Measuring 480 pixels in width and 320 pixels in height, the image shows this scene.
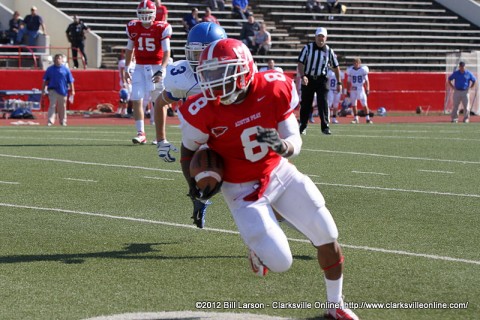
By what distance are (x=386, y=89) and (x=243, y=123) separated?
23.0m

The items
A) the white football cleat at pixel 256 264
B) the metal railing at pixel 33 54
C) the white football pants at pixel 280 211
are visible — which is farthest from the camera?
the metal railing at pixel 33 54

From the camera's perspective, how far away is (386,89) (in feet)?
90.4

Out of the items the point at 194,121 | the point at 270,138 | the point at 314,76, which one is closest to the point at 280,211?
the point at 270,138

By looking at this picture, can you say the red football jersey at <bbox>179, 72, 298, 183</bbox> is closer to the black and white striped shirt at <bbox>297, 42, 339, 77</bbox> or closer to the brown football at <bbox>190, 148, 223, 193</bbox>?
the brown football at <bbox>190, 148, 223, 193</bbox>

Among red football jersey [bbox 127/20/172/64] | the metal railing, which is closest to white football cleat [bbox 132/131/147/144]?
red football jersey [bbox 127/20/172/64]

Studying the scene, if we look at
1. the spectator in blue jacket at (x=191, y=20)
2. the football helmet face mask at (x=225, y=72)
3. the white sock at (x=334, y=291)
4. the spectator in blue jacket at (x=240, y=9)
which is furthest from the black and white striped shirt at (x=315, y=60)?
the spectator in blue jacket at (x=240, y=9)

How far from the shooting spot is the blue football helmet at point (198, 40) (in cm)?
686

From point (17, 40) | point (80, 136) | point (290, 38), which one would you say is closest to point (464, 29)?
point (290, 38)

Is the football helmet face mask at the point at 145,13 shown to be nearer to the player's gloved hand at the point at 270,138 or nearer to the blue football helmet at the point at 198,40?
the blue football helmet at the point at 198,40

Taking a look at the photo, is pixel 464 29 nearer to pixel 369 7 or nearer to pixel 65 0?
pixel 369 7

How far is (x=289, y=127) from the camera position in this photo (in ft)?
16.8

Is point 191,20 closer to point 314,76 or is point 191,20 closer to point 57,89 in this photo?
point 57,89

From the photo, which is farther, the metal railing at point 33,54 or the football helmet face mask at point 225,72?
the metal railing at point 33,54

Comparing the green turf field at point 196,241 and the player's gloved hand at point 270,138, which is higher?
the player's gloved hand at point 270,138
